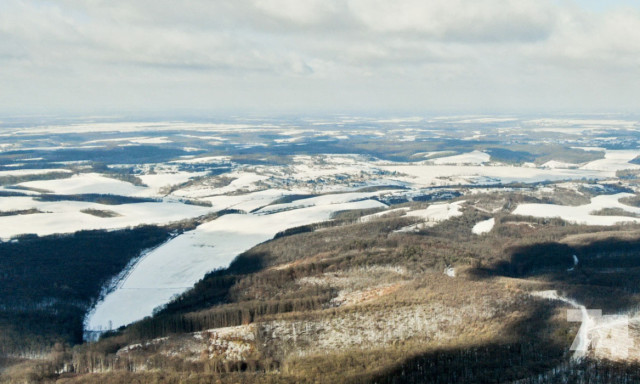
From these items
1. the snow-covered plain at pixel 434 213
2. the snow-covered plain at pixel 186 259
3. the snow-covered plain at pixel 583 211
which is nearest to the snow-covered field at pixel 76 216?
the snow-covered plain at pixel 186 259

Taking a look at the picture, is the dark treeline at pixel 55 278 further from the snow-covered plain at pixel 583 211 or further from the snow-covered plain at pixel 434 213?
the snow-covered plain at pixel 583 211

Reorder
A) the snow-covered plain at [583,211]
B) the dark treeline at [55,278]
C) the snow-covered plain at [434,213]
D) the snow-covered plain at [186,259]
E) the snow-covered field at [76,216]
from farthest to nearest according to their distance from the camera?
the snow-covered field at [76,216] < the snow-covered plain at [583,211] < the snow-covered plain at [434,213] < the snow-covered plain at [186,259] < the dark treeline at [55,278]

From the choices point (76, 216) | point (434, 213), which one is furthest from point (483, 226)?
point (76, 216)

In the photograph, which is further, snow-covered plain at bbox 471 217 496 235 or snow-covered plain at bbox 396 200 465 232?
snow-covered plain at bbox 396 200 465 232

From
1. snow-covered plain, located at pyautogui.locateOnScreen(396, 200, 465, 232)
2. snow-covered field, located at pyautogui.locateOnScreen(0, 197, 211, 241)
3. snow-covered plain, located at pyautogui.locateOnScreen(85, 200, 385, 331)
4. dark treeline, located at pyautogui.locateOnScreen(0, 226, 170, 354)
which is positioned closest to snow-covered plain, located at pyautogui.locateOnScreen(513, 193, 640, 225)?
snow-covered plain, located at pyautogui.locateOnScreen(396, 200, 465, 232)

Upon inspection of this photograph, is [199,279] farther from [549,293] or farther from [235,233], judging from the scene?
[549,293]

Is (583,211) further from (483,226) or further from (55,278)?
(55,278)

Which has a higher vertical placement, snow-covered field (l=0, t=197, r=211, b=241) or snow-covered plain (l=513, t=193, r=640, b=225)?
snow-covered field (l=0, t=197, r=211, b=241)

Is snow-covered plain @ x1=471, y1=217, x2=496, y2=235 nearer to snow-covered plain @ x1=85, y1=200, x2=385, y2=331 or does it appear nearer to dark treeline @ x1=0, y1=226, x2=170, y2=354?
snow-covered plain @ x1=85, y1=200, x2=385, y2=331
